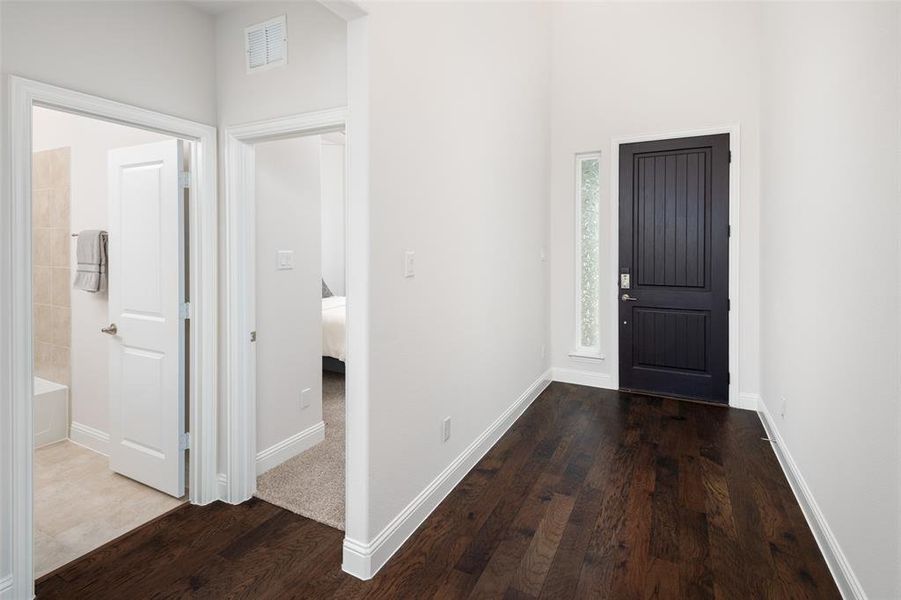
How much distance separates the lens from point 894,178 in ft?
4.87

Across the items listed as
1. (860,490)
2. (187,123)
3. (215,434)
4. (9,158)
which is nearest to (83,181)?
(187,123)

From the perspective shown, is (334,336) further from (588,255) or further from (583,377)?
(588,255)

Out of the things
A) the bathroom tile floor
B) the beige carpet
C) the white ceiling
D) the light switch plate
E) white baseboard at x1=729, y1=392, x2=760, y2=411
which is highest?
the white ceiling

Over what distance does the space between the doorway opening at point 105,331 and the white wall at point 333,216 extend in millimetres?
3735

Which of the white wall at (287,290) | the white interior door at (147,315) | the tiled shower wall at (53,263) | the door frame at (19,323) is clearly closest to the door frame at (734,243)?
the white wall at (287,290)

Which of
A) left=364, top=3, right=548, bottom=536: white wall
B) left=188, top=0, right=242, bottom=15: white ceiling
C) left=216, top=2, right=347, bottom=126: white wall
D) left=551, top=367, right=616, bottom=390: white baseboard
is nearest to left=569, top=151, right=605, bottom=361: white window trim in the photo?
left=551, top=367, right=616, bottom=390: white baseboard

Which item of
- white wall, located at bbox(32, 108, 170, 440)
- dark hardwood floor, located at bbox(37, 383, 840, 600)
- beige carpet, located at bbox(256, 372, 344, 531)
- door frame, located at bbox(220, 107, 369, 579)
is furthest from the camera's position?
white wall, located at bbox(32, 108, 170, 440)

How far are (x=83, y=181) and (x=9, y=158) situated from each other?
1.78 m

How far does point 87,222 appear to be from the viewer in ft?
10.6

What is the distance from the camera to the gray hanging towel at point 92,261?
9.95 feet

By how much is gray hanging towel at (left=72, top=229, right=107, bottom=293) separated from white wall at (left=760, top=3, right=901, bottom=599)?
392 cm

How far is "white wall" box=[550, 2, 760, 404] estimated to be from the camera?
13.0ft

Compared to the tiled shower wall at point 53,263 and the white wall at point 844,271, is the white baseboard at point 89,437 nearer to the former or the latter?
the tiled shower wall at point 53,263

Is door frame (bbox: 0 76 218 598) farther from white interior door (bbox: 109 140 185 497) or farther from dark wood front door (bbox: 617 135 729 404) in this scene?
dark wood front door (bbox: 617 135 729 404)
